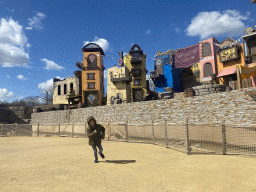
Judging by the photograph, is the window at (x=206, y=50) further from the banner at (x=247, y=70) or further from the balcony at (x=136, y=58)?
the balcony at (x=136, y=58)

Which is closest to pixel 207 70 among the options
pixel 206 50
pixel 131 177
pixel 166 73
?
pixel 206 50

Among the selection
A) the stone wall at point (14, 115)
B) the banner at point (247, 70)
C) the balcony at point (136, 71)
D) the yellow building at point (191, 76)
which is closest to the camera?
the banner at point (247, 70)

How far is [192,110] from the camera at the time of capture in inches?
571

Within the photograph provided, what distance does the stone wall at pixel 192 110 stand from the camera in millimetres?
11555

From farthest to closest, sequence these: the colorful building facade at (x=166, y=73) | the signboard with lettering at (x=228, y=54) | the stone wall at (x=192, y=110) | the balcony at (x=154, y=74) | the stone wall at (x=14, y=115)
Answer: the stone wall at (x=14, y=115) < the balcony at (x=154, y=74) < the colorful building facade at (x=166, y=73) < the signboard with lettering at (x=228, y=54) < the stone wall at (x=192, y=110)

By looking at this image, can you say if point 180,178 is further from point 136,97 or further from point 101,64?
point 101,64

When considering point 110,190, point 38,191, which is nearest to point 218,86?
point 110,190

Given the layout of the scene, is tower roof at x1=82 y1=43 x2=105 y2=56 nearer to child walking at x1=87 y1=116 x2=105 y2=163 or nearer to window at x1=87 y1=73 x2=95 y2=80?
window at x1=87 y1=73 x2=95 y2=80

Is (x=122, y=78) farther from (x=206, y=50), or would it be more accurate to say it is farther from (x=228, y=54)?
(x=228, y=54)

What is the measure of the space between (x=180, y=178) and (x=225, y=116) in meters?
10.5

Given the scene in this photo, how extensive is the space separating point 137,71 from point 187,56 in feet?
50.9

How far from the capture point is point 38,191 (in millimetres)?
3303

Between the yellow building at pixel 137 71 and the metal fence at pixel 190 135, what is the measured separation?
21.2 meters

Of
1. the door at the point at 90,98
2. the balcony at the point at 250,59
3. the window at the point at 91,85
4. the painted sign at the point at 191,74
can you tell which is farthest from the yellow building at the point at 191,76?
the window at the point at 91,85
